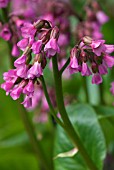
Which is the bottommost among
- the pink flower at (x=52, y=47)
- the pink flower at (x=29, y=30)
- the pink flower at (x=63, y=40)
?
the pink flower at (x=63, y=40)

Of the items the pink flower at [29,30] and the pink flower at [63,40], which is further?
the pink flower at [63,40]

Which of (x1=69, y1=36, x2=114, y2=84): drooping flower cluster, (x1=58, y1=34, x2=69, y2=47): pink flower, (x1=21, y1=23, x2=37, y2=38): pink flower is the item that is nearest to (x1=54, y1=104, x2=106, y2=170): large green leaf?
(x1=58, y1=34, x2=69, y2=47): pink flower

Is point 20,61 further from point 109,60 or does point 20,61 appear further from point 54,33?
point 109,60

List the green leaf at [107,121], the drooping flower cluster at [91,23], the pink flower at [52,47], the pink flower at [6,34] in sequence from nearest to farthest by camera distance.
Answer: the pink flower at [52,47], the pink flower at [6,34], the green leaf at [107,121], the drooping flower cluster at [91,23]

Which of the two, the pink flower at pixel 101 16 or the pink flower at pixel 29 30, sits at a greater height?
the pink flower at pixel 29 30

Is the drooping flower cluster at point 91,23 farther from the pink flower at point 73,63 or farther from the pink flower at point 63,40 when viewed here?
the pink flower at point 73,63

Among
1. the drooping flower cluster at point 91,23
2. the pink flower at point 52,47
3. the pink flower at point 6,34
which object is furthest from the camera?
the drooping flower cluster at point 91,23

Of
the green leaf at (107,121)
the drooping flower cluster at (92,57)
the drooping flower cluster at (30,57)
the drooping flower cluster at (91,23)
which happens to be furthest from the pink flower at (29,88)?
the drooping flower cluster at (91,23)
